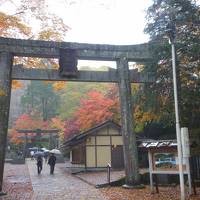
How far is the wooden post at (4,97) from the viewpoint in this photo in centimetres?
1625

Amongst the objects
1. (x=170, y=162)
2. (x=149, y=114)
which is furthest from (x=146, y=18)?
(x=170, y=162)

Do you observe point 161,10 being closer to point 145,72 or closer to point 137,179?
point 145,72

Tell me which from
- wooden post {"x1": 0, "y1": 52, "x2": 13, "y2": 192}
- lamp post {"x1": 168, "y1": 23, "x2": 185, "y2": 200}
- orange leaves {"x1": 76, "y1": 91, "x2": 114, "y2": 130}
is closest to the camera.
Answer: lamp post {"x1": 168, "y1": 23, "x2": 185, "y2": 200}

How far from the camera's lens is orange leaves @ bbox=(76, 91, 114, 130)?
34844mm

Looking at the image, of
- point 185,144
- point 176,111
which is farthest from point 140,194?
point 176,111

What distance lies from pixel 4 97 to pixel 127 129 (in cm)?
653

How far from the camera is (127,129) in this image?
18047 millimetres

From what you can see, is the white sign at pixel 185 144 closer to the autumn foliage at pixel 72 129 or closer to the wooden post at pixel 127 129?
the wooden post at pixel 127 129

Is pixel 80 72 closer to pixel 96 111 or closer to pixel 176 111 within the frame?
pixel 176 111

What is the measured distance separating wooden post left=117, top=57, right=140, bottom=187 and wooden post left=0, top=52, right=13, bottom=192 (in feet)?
19.4

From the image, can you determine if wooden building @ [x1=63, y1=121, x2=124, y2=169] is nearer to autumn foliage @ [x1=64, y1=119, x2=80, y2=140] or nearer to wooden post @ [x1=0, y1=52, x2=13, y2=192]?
autumn foliage @ [x1=64, y1=119, x2=80, y2=140]

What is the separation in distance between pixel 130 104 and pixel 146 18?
15.4 feet

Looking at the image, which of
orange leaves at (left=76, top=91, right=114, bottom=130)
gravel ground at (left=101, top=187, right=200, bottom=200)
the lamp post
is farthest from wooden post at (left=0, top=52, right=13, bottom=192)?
orange leaves at (left=76, top=91, right=114, bottom=130)

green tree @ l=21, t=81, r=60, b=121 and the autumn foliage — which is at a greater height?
green tree @ l=21, t=81, r=60, b=121
